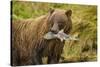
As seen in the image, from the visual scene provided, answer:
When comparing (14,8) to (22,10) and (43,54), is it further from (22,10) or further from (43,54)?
(43,54)

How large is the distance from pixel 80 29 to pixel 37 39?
1.96 ft

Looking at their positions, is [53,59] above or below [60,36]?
below

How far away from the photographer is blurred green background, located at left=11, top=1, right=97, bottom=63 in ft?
8.14

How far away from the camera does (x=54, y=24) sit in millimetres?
2512

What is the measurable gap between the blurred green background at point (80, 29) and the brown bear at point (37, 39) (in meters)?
0.07

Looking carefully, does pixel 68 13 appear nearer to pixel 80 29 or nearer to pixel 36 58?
pixel 80 29

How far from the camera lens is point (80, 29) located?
2.63m

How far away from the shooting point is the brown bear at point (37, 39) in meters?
2.37

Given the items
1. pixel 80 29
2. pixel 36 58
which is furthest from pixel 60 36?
pixel 36 58

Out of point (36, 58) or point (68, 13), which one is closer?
point (36, 58)

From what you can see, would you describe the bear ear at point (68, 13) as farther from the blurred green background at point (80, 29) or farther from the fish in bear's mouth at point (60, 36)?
the fish in bear's mouth at point (60, 36)

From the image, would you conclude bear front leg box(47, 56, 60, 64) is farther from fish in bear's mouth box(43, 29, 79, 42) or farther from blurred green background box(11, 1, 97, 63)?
fish in bear's mouth box(43, 29, 79, 42)
